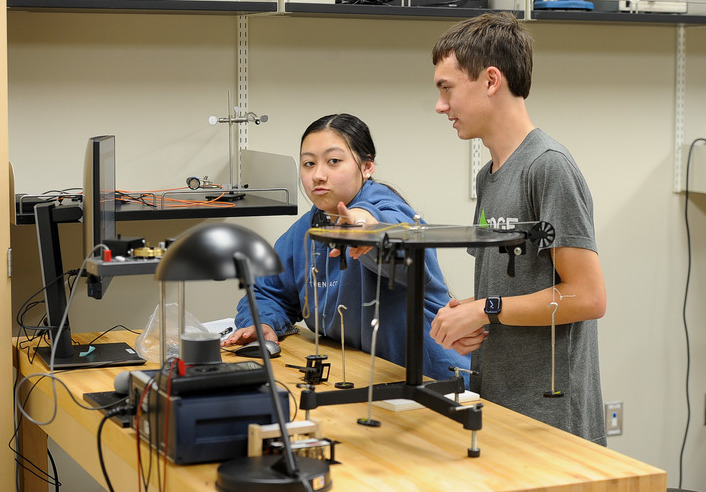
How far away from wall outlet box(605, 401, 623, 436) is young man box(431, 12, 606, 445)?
5.42 feet

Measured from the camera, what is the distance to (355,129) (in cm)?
228

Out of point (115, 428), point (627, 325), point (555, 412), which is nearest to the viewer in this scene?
point (115, 428)

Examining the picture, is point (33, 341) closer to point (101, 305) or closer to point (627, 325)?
point (101, 305)

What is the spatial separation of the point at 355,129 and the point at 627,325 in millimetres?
1674

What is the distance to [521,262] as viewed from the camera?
6.02 ft

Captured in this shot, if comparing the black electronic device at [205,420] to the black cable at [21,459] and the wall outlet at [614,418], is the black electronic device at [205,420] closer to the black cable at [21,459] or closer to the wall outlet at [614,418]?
the black cable at [21,459]

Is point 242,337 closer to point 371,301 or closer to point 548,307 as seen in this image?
point 371,301

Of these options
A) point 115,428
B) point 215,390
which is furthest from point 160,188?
point 215,390

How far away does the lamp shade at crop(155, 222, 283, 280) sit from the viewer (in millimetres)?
1280

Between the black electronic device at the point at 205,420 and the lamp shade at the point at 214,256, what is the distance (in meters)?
0.19

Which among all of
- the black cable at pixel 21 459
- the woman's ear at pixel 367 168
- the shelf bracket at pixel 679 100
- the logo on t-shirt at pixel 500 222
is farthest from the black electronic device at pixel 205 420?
the shelf bracket at pixel 679 100

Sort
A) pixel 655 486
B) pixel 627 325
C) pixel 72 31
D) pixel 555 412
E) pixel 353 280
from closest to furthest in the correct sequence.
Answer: pixel 655 486 → pixel 555 412 → pixel 353 280 → pixel 72 31 → pixel 627 325

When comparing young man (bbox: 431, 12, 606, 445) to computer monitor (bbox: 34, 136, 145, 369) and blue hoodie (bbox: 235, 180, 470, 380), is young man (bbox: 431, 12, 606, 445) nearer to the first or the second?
blue hoodie (bbox: 235, 180, 470, 380)

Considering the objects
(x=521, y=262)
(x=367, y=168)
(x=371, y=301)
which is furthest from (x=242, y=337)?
(x=521, y=262)
